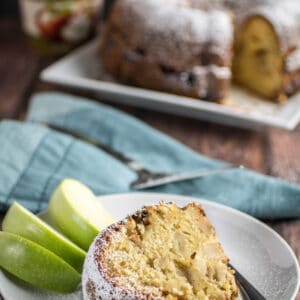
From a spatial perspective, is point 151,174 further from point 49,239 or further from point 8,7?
point 8,7

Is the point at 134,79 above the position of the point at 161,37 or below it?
below

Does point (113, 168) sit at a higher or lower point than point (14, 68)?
higher

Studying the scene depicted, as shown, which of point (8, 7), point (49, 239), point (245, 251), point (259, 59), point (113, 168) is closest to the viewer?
point (49, 239)

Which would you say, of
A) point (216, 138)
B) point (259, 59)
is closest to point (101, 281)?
point (216, 138)

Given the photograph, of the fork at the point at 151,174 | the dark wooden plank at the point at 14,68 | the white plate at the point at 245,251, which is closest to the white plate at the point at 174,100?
the dark wooden plank at the point at 14,68

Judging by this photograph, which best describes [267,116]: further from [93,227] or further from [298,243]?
[93,227]

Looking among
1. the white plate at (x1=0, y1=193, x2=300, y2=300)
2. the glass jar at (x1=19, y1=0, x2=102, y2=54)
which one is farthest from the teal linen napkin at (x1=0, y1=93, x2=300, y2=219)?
the glass jar at (x1=19, y1=0, x2=102, y2=54)

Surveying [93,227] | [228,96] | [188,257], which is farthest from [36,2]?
[188,257]

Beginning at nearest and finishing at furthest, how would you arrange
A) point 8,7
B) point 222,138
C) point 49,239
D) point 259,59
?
point 49,239 < point 222,138 < point 259,59 < point 8,7
